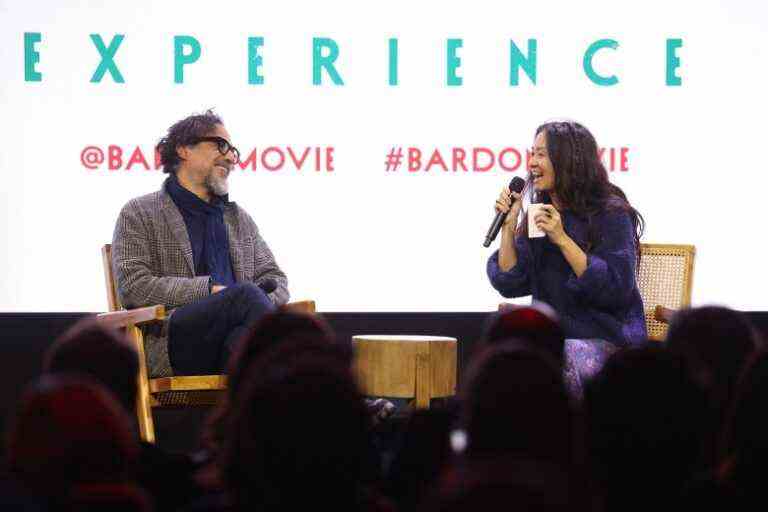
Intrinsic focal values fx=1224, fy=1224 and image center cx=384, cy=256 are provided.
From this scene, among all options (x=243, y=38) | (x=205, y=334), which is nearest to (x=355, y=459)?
(x=205, y=334)

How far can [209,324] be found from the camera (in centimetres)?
386

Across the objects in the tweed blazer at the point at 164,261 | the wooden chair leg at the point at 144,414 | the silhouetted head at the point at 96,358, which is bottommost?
the wooden chair leg at the point at 144,414

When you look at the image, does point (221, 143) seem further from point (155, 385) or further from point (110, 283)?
point (155, 385)

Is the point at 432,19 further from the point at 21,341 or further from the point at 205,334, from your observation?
the point at 21,341

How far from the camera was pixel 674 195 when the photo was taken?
15.7ft

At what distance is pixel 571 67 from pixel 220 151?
4.68 feet

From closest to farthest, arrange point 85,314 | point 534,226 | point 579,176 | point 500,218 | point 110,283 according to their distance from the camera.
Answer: point 534,226 → point 579,176 → point 500,218 → point 110,283 → point 85,314

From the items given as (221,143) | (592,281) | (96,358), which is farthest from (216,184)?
(96,358)

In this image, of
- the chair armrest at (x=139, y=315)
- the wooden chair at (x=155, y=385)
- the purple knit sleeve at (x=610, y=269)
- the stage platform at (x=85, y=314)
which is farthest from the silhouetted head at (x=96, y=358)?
the stage platform at (x=85, y=314)

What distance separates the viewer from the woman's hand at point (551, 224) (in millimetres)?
3578

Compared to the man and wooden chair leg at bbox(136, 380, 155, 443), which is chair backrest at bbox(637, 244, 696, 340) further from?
wooden chair leg at bbox(136, 380, 155, 443)

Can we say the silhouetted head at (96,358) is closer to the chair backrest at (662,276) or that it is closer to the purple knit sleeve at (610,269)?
the purple knit sleeve at (610,269)

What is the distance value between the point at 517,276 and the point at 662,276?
2.58ft

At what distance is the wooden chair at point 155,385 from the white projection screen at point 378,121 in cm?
89
